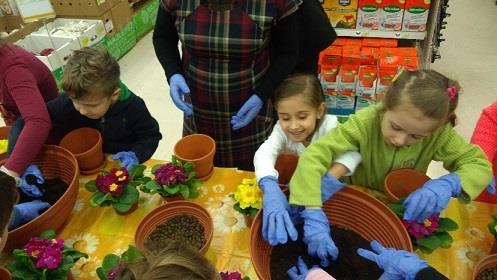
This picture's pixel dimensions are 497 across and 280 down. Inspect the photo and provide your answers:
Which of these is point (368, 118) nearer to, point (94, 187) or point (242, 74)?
point (242, 74)

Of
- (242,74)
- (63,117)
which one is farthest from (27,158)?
(242,74)

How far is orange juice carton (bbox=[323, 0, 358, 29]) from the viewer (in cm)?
231

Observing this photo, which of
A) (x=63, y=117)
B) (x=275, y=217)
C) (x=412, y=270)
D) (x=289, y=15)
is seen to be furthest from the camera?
(x=63, y=117)

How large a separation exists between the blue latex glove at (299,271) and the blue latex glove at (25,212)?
677mm

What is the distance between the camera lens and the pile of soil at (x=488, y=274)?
2.70 ft

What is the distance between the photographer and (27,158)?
119 cm

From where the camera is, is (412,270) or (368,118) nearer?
(412,270)

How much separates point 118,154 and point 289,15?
69cm

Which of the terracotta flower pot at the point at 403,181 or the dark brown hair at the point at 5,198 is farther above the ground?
the dark brown hair at the point at 5,198

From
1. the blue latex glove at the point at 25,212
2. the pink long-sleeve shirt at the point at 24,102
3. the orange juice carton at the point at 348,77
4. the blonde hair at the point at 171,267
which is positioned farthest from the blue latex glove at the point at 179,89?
the orange juice carton at the point at 348,77

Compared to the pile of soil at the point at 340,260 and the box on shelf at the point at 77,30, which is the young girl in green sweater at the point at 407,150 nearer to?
the pile of soil at the point at 340,260

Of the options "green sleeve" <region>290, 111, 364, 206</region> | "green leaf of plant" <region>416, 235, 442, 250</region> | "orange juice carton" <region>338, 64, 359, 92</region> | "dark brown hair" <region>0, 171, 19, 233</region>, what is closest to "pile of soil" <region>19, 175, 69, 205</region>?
"dark brown hair" <region>0, 171, 19, 233</region>

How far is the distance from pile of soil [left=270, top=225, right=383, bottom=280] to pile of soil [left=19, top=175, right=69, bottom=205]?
2.17ft

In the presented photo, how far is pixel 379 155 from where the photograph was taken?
109cm
